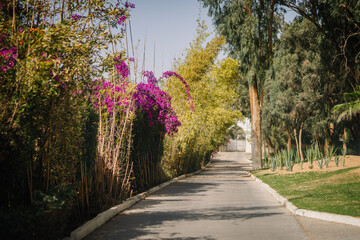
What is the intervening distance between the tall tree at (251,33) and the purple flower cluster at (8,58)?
22893 mm

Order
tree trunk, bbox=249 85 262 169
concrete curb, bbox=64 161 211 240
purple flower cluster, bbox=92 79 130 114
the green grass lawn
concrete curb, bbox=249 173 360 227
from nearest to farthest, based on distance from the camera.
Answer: concrete curb, bbox=64 161 211 240 < concrete curb, bbox=249 173 360 227 < the green grass lawn < purple flower cluster, bbox=92 79 130 114 < tree trunk, bbox=249 85 262 169

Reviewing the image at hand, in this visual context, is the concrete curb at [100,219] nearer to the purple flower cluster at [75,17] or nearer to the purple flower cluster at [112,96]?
the purple flower cluster at [112,96]

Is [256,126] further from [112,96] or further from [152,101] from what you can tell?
[112,96]

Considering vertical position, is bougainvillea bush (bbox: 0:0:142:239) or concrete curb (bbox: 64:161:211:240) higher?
Answer: bougainvillea bush (bbox: 0:0:142:239)

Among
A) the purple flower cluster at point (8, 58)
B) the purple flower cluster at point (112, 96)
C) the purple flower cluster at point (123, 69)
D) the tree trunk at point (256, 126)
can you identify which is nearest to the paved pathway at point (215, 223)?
the purple flower cluster at point (112, 96)

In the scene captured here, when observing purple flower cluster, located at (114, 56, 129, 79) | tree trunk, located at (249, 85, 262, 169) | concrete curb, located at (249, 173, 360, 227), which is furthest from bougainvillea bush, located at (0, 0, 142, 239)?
tree trunk, located at (249, 85, 262, 169)

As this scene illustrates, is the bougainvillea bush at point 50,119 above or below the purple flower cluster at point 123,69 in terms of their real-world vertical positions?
below

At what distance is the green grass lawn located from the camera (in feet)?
34.7

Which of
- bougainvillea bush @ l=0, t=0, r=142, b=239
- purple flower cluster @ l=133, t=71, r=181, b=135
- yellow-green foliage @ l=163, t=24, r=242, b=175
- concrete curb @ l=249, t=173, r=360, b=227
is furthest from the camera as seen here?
yellow-green foliage @ l=163, t=24, r=242, b=175

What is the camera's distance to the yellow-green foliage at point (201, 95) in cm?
2838

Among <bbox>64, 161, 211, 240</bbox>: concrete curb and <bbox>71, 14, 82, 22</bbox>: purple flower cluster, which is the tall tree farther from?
<bbox>71, 14, 82, 22</bbox>: purple flower cluster

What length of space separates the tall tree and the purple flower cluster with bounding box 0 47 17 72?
22893 mm

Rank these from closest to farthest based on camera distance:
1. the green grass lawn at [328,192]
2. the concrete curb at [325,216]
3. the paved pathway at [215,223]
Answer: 1. the paved pathway at [215,223]
2. the concrete curb at [325,216]
3. the green grass lawn at [328,192]

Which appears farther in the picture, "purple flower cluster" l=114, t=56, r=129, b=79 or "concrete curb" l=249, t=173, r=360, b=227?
"purple flower cluster" l=114, t=56, r=129, b=79
